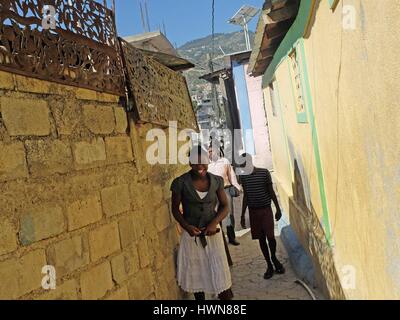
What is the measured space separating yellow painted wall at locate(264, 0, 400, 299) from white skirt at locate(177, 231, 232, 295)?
111cm

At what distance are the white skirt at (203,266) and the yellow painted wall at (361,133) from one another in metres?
1.11

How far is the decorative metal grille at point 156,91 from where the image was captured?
10.6 feet

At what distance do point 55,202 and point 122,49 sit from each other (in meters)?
1.54

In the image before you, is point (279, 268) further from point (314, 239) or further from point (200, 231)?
point (200, 231)

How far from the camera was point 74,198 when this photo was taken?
2307mm

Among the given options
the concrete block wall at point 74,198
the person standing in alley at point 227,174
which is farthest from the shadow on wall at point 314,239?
the concrete block wall at point 74,198

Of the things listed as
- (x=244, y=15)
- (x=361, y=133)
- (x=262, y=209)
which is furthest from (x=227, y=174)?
(x=244, y=15)

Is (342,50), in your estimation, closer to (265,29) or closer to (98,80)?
(98,80)

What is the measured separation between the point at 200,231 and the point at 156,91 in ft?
4.86

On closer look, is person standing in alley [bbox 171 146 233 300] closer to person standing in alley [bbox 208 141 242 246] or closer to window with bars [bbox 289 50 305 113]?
window with bars [bbox 289 50 305 113]

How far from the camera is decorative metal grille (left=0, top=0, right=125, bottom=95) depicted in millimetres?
1963

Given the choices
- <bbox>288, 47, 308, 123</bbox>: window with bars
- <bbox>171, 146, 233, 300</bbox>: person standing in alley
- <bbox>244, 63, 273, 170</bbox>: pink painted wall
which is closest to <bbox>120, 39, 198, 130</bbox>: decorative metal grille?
<bbox>171, 146, 233, 300</bbox>: person standing in alley

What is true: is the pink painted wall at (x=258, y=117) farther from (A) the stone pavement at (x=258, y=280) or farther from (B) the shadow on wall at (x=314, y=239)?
(B) the shadow on wall at (x=314, y=239)
